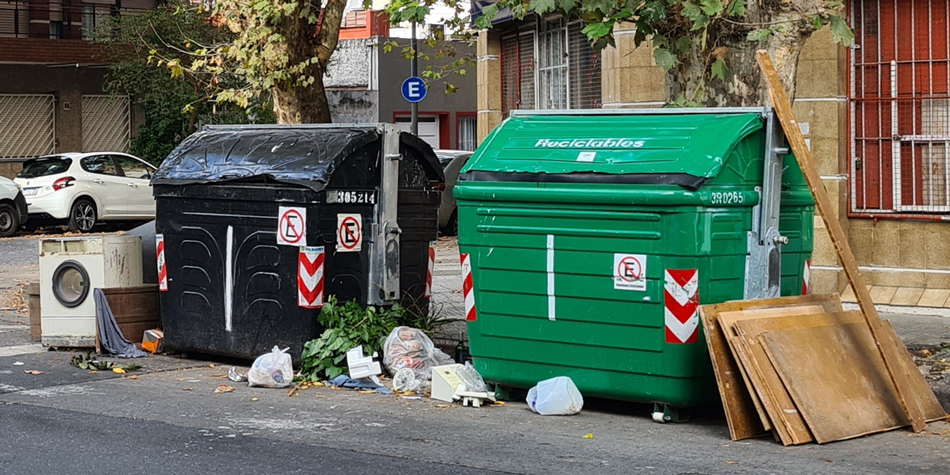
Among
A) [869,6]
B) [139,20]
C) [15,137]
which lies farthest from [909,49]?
[15,137]

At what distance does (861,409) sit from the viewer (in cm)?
664

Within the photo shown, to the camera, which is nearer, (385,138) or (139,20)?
(385,138)

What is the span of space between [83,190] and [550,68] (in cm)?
1029

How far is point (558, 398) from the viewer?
714 cm

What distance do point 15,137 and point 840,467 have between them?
27213 millimetres

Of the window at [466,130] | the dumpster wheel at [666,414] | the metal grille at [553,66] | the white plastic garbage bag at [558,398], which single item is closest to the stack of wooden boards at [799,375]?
the dumpster wheel at [666,414]

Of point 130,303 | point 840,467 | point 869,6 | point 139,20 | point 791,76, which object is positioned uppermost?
point 139,20

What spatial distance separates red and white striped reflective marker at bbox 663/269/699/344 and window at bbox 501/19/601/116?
721 centimetres

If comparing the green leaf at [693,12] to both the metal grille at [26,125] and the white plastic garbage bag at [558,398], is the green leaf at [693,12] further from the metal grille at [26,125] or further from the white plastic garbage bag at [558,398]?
the metal grille at [26,125]

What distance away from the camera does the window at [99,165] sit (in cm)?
2201

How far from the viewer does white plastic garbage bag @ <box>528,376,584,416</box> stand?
714cm

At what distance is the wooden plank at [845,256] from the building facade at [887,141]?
423 centimetres

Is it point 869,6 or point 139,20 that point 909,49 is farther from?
point 139,20

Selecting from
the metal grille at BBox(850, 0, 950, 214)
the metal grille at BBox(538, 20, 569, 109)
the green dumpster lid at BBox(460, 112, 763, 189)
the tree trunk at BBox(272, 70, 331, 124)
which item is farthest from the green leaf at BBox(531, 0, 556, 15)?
the metal grille at BBox(538, 20, 569, 109)
